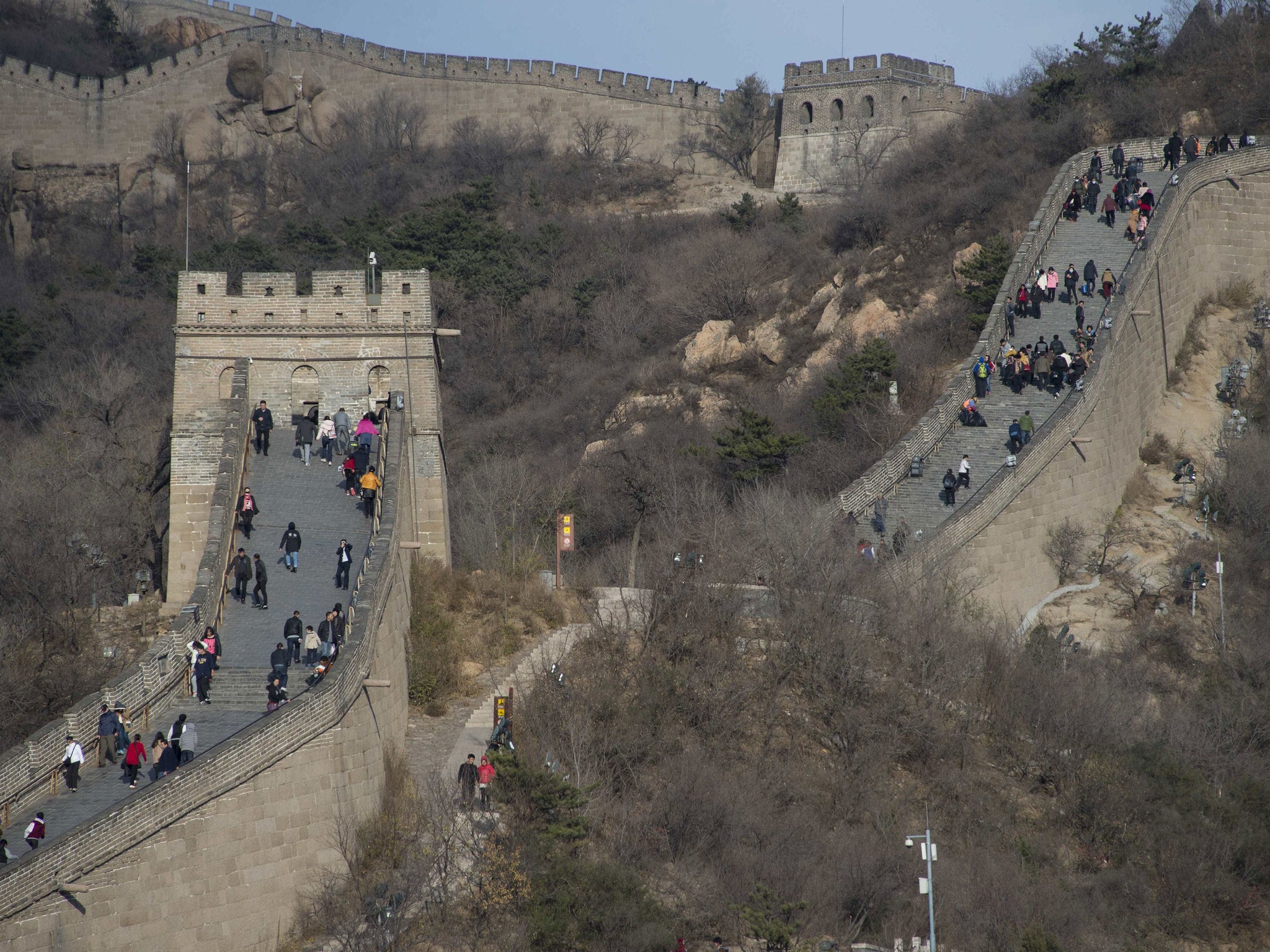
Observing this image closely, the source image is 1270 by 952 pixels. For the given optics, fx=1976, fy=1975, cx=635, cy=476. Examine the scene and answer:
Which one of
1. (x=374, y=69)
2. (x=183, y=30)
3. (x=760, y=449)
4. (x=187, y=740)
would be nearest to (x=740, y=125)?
(x=374, y=69)

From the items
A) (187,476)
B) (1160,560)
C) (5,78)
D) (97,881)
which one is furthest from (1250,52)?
(5,78)

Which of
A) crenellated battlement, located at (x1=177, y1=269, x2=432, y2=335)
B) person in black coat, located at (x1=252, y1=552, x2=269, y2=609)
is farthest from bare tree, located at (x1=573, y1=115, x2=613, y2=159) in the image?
person in black coat, located at (x1=252, y1=552, x2=269, y2=609)

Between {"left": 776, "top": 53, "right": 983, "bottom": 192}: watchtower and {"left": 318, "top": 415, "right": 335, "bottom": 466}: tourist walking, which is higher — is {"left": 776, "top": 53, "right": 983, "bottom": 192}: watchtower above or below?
above

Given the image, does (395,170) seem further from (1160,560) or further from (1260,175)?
(1160,560)

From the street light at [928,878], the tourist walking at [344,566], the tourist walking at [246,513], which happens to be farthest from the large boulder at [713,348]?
the street light at [928,878]

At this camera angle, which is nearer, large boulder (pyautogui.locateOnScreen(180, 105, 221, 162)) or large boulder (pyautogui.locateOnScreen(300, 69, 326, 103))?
large boulder (pyautogui.locateOnScreen(180, 105, 221, 162))

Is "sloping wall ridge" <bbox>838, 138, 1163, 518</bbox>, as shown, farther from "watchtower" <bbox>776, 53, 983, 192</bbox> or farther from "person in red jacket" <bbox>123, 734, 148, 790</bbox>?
"watchtower" <bbox>776, 53, 983, 192</bbox>

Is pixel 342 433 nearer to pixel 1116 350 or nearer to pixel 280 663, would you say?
pixel 280 663
